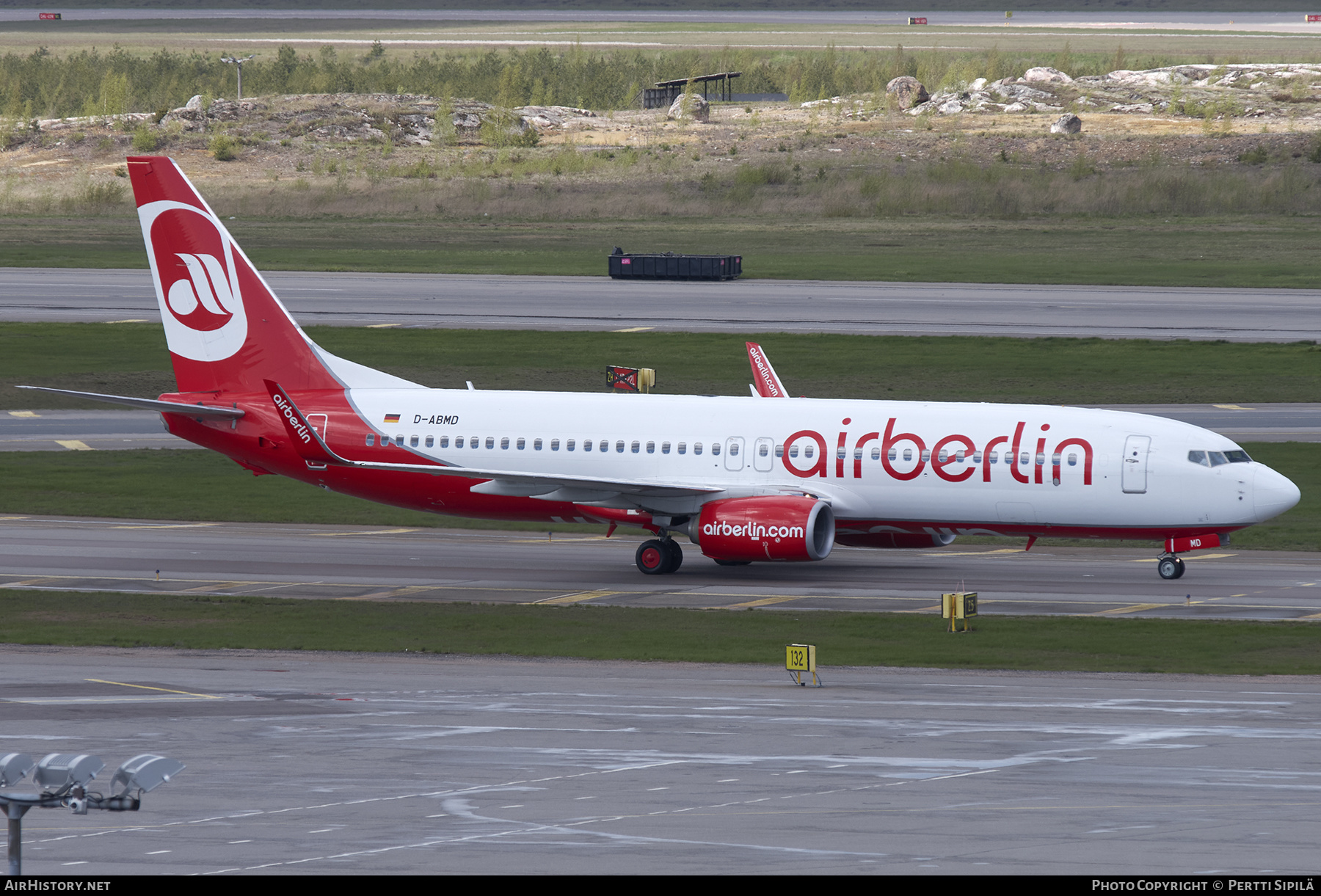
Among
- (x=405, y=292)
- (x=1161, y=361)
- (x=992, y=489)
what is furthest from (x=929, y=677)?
(x=405, y=292)

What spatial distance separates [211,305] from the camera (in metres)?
48.3

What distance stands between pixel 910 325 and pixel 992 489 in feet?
160

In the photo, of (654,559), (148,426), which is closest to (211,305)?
(654,559)

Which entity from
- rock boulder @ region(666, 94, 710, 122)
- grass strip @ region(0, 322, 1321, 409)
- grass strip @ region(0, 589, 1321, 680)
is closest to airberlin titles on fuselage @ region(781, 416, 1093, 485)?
grass strip @ region(0, 589, 1321, 680)

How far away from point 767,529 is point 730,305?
5754cm

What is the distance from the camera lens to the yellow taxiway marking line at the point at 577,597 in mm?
41281

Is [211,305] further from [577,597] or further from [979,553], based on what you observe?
[979,553]

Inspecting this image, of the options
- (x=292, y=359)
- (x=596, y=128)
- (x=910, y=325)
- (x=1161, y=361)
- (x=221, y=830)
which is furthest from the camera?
(x=596, y=128)

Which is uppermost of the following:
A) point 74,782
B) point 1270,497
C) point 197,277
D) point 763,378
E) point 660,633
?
point 197,277

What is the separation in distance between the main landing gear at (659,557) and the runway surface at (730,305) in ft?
145

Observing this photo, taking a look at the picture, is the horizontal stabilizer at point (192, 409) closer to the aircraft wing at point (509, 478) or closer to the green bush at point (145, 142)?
the aircraft wing at point (509, 478)

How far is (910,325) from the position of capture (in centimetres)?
9081

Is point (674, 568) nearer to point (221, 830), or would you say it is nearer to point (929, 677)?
point (929, 677)

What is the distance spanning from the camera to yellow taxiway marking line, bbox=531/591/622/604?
41.3 metres
